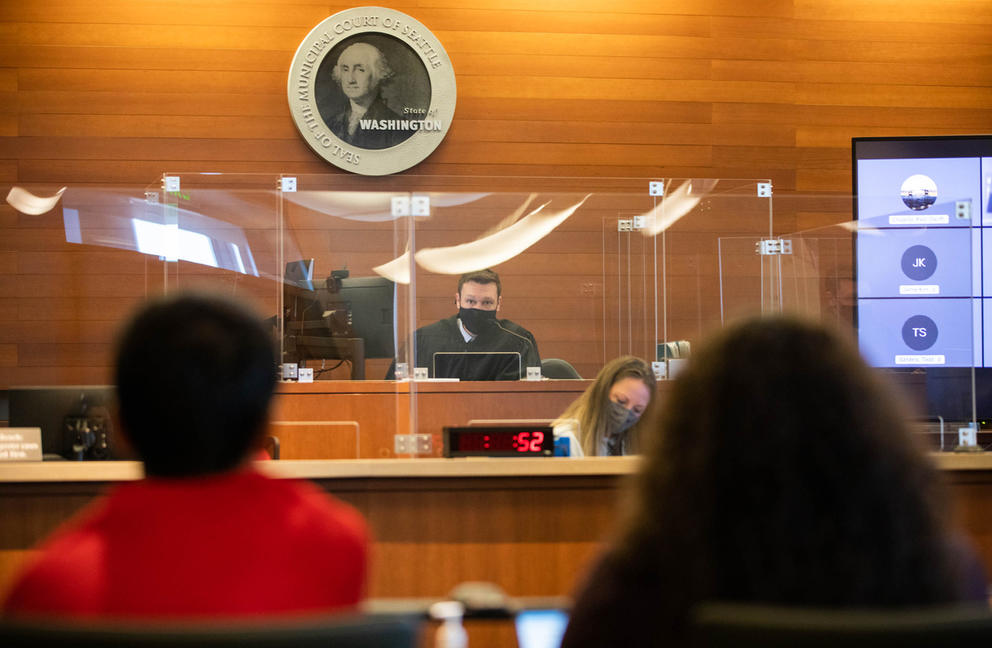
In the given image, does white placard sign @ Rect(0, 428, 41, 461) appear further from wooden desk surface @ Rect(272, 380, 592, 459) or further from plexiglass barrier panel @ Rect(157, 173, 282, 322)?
plexiglass barrier panel @ Rect(157, 173, 282, 322)

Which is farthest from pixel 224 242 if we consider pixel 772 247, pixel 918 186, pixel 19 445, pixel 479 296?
pixel 918 186

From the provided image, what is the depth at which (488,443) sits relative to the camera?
277 centimetres

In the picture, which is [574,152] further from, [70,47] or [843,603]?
[843,603]

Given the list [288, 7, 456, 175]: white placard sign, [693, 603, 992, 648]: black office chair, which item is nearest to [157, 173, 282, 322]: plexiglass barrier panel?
[288, 7, 456, 175]: white placard sign

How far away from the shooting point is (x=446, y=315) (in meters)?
3.41

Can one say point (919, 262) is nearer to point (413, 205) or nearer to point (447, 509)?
point (413, 205)

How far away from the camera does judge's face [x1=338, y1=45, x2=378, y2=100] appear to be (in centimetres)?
484

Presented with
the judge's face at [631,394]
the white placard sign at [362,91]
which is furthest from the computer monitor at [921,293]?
the white placard sign at [362,91]

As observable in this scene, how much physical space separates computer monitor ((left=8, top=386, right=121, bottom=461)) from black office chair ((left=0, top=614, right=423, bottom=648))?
2421 mm

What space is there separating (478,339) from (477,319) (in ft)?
0.23

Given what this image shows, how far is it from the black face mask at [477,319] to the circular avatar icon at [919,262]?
140cm

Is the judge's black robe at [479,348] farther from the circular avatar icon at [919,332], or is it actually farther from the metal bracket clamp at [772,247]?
the circular avatar icon at [919,332]

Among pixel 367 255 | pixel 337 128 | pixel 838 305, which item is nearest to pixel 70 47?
pixel 337 128

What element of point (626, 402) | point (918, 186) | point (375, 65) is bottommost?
point (626, 402)
